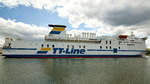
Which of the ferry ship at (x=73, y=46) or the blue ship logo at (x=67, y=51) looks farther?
the blue ship logo at (x=67, y=51)

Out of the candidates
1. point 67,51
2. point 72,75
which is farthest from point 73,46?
point 72,75

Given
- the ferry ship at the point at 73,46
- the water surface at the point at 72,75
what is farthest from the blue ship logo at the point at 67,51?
the water surface at the point at 72,75

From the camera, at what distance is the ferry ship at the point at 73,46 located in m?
20.9

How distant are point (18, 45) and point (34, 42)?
3829 millimetres

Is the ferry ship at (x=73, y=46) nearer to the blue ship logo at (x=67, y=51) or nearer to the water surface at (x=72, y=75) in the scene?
the blue ship logo at (x=67, y=51)

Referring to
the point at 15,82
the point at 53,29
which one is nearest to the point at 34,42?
the point at 53,29

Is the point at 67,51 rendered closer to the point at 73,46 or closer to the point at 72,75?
the point at 73,46

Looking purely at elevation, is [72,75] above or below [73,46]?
below


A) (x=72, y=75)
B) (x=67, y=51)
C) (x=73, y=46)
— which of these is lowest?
(x=72, y=75)

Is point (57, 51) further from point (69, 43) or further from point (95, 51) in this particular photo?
point (95, 51)

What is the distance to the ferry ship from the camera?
20930 millimetres

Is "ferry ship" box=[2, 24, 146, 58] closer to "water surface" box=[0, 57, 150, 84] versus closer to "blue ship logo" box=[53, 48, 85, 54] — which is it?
"blue ship logo" box=[53, 48, 85, 54]

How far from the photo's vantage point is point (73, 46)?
23.5 metres

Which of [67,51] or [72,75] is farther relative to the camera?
[67,51]
